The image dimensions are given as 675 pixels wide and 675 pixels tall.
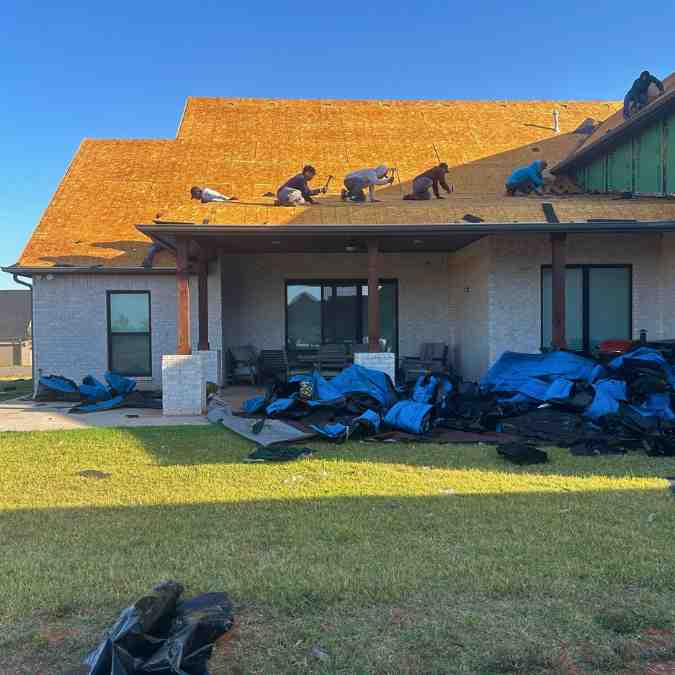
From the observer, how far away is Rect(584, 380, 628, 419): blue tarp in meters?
8.28

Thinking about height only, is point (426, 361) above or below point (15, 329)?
below

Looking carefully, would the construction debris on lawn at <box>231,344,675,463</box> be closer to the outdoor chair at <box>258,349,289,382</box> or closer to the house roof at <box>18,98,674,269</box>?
the house roof at <box>18,98,674,269</box>

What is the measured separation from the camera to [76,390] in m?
12.7

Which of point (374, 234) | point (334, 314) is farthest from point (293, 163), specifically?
point (374, 234)

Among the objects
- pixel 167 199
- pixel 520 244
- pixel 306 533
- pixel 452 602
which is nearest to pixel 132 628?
pixel 452 602

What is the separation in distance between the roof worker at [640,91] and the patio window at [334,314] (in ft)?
21.4

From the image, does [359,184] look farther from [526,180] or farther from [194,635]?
[194,635]

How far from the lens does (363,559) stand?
404 centimetres

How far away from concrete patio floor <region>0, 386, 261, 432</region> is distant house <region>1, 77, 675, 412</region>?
1195mm

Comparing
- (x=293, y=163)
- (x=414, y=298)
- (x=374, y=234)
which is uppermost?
(x=293, y=163)

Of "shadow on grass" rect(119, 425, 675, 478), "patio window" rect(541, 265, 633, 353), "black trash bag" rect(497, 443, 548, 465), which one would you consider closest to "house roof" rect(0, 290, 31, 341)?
"shadow on grass" rect(119, 425, 675, 478)

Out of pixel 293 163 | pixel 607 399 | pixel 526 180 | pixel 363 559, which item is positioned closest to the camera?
pixel 363 559

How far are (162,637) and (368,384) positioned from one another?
7.05 m

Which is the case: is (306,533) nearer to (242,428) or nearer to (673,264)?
(242,428)
